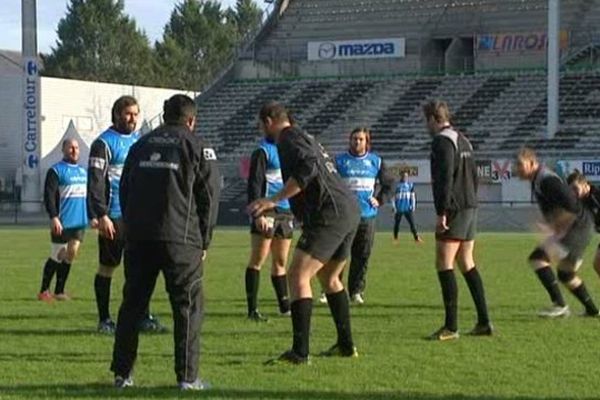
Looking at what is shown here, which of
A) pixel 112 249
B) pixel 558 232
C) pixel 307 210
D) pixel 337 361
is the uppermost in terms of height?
pixel 307 210

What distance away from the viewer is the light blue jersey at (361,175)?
14852 millimetres

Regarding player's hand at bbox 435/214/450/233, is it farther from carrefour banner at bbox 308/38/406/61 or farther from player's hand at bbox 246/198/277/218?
carrefour banner at bbox 308/38/406/61

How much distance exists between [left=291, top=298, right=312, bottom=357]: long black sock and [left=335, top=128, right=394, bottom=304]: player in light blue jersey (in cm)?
490

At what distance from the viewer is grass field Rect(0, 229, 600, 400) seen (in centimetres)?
878

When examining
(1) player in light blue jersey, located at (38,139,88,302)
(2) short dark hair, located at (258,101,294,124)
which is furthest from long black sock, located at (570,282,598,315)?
(1) player in light blue jersey, located at (38,139,88,302)

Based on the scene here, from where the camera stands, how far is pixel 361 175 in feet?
48.8

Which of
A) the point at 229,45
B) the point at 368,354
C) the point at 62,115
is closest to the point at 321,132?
the point at 62,115

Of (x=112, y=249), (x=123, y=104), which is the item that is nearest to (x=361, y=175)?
(x=112, y=249)

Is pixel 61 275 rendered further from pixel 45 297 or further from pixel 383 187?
pixel 383 187

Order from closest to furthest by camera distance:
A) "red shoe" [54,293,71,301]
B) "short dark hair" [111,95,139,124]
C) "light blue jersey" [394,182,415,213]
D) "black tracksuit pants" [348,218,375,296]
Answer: "short dark hair" [111,95,139,124]
"black tracksuit pants" [348,218,375,296]
"red shoe" [54,293,71,301]
"light blue jersey" [394,182,415,213]

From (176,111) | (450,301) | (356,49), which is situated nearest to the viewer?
(176,111)

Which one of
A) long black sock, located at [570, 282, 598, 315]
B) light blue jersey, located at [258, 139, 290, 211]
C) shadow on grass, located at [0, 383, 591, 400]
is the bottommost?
shadow on grass, located at [0, 383, 591, 400]

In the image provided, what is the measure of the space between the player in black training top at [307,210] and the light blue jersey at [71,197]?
20.0ft

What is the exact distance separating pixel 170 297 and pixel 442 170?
10.9 ft
